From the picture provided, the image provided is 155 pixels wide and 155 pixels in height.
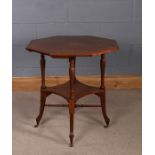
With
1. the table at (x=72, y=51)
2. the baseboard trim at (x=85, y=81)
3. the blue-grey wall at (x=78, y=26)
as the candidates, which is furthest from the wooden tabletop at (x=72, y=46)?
the baseboard trim at (x=85, y=81)

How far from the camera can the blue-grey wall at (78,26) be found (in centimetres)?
322

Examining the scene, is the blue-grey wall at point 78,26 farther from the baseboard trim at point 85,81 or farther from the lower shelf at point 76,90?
the lower shelf at point 76,90

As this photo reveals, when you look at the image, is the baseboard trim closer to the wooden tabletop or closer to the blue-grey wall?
the blue-grey wall

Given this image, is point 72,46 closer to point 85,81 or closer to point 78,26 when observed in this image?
point 78,26

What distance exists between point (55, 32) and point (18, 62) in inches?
17.4

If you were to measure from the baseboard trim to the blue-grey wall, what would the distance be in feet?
0.17

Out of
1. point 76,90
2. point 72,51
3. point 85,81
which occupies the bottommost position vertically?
point 85,81

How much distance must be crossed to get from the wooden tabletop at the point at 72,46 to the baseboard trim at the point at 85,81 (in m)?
0.81

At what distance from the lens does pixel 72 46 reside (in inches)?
92.4

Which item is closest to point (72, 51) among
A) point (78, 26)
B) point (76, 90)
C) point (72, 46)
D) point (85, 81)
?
point (72, 46)

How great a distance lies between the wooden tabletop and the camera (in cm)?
219

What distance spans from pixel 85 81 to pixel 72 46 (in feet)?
3.57

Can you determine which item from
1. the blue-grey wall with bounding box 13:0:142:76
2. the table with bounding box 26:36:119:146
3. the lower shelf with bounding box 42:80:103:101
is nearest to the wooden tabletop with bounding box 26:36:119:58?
the table with bounding box 26:36:119:146
